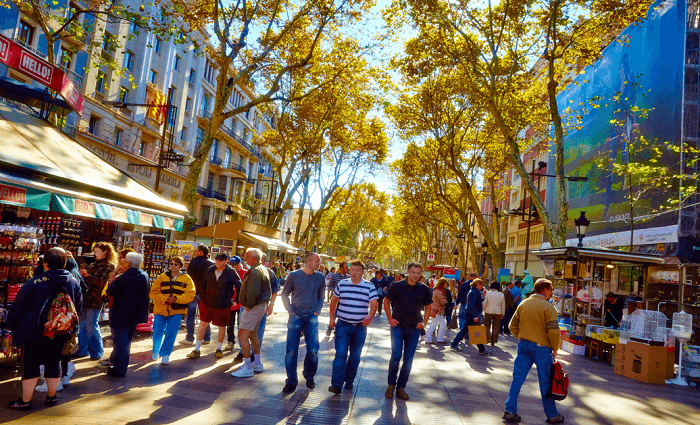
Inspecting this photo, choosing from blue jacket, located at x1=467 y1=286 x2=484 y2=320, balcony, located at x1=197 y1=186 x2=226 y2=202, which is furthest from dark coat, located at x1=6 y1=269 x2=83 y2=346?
balcony, located at x1=197 y1=186 x2=226 y2=202

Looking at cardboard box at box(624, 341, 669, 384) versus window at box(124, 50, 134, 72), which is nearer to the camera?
cardboard box at box(624, 341, 669, 384)

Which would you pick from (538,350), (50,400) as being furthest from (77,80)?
(538,350)

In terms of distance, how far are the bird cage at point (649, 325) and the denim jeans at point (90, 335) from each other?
9725mm

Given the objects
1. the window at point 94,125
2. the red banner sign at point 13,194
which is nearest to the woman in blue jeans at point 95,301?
the red banner sign at point 13,194

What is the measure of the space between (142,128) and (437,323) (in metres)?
22.2

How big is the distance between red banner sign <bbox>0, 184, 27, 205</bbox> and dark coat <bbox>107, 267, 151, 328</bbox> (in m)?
1.45

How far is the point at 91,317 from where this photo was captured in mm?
7656

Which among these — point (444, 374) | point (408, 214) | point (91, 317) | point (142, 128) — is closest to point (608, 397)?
point (444, 374)

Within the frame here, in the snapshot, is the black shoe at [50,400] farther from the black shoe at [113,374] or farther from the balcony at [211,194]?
the balcony at [211,194]

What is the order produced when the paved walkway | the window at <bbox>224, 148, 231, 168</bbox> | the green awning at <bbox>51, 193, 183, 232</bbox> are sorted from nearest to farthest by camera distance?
the paved walkway, the green awning at <bbox>51, 193, 183, 232</bbox>, the window at <bbox>224, 148, 231, 168</bbox>

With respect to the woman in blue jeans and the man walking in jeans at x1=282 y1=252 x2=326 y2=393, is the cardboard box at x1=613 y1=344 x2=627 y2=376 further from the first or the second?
the woman in blue jeans

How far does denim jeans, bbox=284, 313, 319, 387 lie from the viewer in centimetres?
682

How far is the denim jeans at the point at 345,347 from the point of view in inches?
271

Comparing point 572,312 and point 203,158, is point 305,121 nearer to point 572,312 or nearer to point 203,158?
point 203,158
